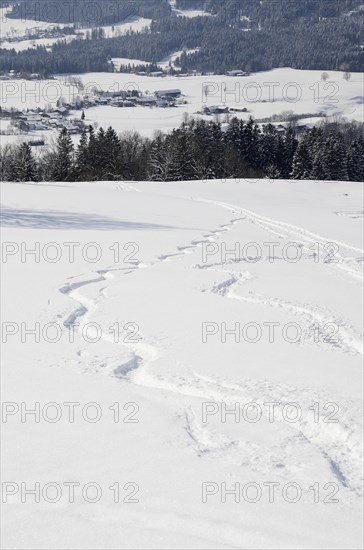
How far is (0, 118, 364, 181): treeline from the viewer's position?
169 feet

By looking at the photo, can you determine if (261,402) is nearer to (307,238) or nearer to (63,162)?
(307,238)

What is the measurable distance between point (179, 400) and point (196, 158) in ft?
170

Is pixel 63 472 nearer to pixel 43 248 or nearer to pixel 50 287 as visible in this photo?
pixel 50 287

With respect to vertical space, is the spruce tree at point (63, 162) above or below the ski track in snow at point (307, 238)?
above

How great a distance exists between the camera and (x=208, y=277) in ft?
31.6

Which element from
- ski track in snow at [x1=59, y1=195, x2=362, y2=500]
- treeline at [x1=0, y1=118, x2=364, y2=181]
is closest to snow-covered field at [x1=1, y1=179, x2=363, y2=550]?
ski track in snow at [x1=59, y1=195, x2=362, y2=500]

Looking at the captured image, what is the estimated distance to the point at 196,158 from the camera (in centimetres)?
5481

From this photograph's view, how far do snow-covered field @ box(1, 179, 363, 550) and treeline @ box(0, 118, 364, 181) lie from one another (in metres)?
41.5

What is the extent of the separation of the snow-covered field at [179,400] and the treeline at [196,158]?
4153 cm

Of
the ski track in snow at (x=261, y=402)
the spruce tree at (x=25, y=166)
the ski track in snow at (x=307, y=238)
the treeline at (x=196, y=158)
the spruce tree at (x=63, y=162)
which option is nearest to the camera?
the ski track in snow at (x=261, y=402)

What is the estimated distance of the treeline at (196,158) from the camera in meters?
51.4

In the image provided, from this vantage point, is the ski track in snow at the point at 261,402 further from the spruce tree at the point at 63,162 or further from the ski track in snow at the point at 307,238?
the spruce tree at the point at 63,162

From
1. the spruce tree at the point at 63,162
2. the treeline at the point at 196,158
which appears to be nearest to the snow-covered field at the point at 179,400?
the spruce tree at the point at 63,162

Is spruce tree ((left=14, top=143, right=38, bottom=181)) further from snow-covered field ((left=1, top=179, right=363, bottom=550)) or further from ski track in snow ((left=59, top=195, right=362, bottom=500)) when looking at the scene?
ski track in snow ((left=59, top=195, right=362, bottom=500))
